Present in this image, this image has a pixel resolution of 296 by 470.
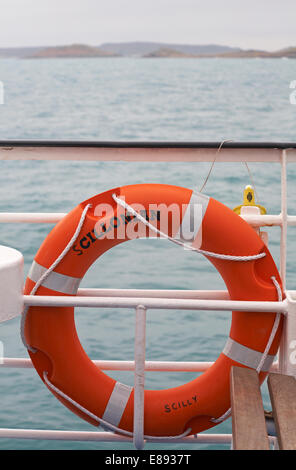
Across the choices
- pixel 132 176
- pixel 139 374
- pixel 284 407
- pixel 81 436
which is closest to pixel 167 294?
pixel 139 374

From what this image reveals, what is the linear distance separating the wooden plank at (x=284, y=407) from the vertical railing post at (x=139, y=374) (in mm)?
290

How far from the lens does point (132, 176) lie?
12844mm

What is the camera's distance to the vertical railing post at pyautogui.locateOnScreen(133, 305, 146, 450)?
4.66 feet

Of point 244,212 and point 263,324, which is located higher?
point 244,212

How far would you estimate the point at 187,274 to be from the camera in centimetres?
760

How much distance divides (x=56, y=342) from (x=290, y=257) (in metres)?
6.55

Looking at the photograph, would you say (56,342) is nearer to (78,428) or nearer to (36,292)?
(36,292)

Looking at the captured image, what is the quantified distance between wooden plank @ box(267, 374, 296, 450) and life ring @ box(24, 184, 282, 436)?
26 centimetres

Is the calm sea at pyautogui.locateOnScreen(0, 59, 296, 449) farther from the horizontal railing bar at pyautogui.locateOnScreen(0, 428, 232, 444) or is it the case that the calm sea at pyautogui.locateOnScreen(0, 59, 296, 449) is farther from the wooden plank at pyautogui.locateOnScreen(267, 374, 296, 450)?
the wooden plank at pyautogui.locateOnScreen(267, 374, 296, 450)

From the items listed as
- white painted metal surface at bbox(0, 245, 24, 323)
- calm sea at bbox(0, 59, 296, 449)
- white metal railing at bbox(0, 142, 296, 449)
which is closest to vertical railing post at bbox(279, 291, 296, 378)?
white metal railing at bbox(0, 142, 296, 449)

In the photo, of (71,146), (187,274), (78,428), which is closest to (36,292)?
(71,146)

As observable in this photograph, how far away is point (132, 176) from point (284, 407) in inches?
463

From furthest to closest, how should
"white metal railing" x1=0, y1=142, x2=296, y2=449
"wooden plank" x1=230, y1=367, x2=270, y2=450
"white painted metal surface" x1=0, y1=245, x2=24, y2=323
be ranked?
"white metal railing" x1=0, y1=142, x2=296, y2=449 → "white painted metal surface" x1=0, y1=245, x2=24, y2=323 → "wooden plank" x1=230, y1=367, x2=270, y2=450
